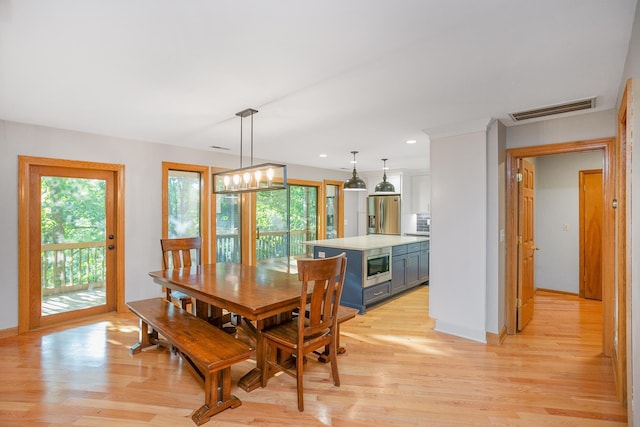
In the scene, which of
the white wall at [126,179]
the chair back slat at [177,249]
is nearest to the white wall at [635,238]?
the chair back slat at [177,249]

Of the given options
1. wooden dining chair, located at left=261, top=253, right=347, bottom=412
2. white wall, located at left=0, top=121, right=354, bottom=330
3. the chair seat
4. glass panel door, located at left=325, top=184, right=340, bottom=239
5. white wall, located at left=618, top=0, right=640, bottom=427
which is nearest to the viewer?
white wall, located at left=618, top=0, right=640, bottom=427

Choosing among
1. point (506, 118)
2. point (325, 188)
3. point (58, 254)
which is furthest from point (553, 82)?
point (58, 254)

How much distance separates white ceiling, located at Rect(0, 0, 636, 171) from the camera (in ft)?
4.97

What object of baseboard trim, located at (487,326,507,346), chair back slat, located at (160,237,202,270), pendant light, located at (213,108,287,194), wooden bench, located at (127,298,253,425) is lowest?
baseboard trim, located at (487,326,507,346)

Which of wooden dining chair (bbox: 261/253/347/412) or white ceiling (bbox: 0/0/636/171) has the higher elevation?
white ceiling (bbox: 0/0/636/171)

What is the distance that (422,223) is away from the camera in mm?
6973

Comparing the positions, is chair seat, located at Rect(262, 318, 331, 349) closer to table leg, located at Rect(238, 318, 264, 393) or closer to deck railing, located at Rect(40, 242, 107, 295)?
table leg, located at Rect(238, 318, 264, 393)

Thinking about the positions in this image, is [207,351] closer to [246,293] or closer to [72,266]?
[246,293]

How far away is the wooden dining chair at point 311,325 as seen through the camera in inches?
84.7

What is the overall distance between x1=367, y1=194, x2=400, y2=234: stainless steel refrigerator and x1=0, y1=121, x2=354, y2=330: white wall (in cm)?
351

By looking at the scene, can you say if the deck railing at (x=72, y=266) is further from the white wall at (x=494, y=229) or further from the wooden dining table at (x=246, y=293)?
the white wall at (x=494, y=229)

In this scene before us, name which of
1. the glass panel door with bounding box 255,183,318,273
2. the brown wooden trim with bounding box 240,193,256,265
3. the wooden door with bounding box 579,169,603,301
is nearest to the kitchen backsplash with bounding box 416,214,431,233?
the glass panel door with bounding box 255,183,318,273

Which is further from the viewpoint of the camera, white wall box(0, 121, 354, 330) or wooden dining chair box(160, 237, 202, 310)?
wooden dining chair box(160, 237, 202, 310)

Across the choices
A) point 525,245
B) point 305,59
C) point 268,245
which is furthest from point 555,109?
point 268,245
